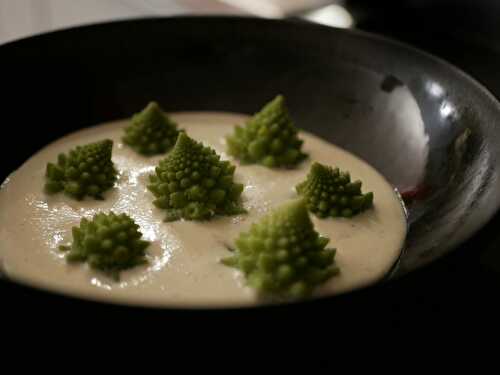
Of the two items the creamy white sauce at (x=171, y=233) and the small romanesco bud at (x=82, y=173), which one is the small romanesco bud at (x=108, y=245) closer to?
the creamy white sauce at (x=171, y=233)

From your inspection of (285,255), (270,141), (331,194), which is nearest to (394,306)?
(285,255)

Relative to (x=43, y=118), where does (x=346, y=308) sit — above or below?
below

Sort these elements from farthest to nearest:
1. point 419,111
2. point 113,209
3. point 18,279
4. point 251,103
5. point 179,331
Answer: point 251,103
point 419,111
point 113,209
point 18,279
point 179,331

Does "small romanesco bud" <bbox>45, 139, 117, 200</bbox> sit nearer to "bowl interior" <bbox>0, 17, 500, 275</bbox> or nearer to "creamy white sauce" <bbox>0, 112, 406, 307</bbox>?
"creamy white sauce" <bbox>0, 112, 406, 307</bbox>

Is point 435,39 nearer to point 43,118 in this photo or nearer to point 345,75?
point 345,75

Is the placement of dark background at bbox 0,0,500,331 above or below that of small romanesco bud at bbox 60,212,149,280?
below

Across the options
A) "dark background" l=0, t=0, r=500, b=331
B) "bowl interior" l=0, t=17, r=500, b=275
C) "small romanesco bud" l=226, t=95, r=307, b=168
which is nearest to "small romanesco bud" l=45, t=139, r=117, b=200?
"bowl interior" l=0, t=17, r=500, b=275

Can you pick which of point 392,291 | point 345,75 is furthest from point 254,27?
point 392,291

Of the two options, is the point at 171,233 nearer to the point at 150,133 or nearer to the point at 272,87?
the point at 150,133
